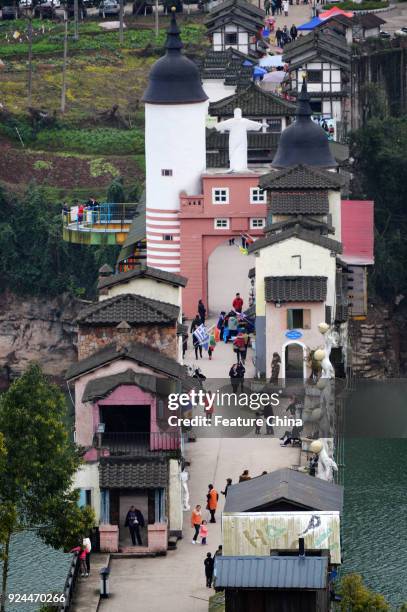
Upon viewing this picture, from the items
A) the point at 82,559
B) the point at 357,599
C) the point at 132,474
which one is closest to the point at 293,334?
the point at 132,474

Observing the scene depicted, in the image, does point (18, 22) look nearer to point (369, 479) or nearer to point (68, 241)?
point (68, 241)

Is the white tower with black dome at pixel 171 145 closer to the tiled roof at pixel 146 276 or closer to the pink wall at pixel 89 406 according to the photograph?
the tiled roof at pixel 146 276

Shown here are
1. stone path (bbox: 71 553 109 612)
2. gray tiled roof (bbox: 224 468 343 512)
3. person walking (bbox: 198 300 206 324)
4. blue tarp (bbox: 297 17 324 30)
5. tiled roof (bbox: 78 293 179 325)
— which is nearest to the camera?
gray tiled roof (bbox: 224 468 343 512)

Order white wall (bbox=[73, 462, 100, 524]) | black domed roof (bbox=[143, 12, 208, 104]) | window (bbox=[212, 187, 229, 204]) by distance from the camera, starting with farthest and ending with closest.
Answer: window (bbox=[212, 187, 229, 204]) < black domed roof (bbox=[143, 12, 208, 104]) < white wall (bbox=[73, 462, 100, 524])

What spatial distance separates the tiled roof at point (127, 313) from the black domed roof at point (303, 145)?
28555 mm

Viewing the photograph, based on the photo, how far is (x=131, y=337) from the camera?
107 meters

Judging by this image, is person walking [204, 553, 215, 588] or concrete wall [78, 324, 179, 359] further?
concrete wall [78, 324, 179, 359]

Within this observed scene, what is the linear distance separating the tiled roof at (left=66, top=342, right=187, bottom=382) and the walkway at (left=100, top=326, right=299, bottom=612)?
165 inches

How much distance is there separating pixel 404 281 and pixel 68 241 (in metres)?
18.3

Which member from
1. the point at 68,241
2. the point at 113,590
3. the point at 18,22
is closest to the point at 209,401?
the point at 113,590

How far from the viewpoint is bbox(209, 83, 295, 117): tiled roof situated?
149m

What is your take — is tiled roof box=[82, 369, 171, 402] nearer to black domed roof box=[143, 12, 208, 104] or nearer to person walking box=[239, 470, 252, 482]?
person walking box=[239, 470, 252, 482]

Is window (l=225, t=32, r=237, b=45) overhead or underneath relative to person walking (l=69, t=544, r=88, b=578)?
overhead

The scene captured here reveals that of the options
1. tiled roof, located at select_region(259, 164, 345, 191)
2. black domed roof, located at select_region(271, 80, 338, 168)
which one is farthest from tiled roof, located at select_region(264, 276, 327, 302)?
black domed roof, located at select_region(271, 80, 338, 168)
